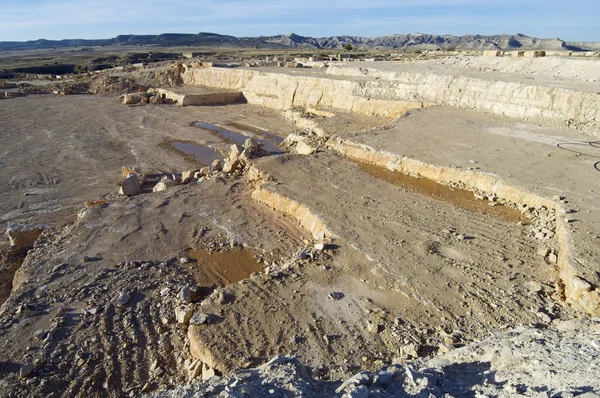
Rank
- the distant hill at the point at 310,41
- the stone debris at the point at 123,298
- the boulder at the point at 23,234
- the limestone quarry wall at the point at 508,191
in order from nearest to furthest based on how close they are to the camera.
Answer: the limestone quarry wall at the point at 508,191 → the stone debris at the point at 123,298 → the boulder at the point at 23,234 → the distant hill at the point at 310,41

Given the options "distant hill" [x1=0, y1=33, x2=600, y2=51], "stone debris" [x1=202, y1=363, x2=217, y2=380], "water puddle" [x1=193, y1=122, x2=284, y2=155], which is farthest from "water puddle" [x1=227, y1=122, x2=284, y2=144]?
"distant hill" [x1=0, y1=33, x2=600, y2=51]

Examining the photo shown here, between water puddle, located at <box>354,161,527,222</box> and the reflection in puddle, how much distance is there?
22.9 feet

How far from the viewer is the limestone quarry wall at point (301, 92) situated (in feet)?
58.0

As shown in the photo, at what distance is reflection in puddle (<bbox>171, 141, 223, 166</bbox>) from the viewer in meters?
15.8

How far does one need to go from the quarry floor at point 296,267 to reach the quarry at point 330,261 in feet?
0.12

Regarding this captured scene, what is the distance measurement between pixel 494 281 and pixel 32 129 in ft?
71.2

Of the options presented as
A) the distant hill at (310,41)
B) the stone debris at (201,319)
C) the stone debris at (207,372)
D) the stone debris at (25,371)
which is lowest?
the stone debris at (25,371)

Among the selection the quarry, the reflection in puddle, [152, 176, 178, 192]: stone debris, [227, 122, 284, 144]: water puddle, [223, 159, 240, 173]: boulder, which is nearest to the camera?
the quarry

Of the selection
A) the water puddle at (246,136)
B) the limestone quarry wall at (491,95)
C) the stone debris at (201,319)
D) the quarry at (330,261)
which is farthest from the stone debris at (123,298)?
the limestone quarry wall at (491,95)

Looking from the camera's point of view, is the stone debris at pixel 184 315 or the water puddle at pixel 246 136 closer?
the stone debris at pixel 184 315

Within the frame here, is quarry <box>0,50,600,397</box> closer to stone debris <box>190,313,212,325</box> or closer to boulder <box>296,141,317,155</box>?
stone debris <box>190,313,212,325</box>

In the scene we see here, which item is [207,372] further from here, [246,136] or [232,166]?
[246,136]

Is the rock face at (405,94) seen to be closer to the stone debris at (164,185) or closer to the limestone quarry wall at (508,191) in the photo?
the limestone quarry wall at (508,191)

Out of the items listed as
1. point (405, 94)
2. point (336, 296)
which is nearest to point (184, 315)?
point (336, 296)
